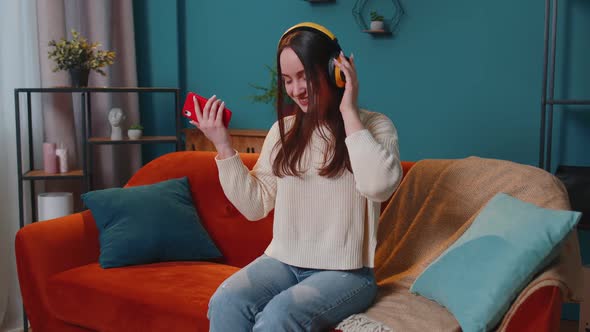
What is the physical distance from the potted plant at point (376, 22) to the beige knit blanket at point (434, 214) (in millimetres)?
1228

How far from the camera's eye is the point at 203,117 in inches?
71.7

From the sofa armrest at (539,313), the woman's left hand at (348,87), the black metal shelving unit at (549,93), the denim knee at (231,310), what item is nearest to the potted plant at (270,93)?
the black metal shelving unit at (549,93)

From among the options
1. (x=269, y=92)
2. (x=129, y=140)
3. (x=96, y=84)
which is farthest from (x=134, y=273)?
(x=96, y=84)

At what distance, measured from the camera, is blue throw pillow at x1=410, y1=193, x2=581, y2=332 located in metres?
1.67

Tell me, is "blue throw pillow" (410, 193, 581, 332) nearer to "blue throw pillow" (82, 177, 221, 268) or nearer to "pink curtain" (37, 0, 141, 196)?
"blue throw pillow" (82, 177, 221, 268)

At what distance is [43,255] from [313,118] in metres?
1.19

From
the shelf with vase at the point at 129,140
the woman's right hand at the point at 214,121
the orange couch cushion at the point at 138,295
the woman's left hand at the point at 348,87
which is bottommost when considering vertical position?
the orange couch cushion at the point at 138,295

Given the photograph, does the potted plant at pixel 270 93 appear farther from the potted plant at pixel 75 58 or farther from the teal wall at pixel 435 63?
the potted plant at pixel 75 58

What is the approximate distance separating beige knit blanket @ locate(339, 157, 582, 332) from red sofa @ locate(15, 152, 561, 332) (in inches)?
7.4

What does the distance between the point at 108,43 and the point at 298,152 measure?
2.35 m

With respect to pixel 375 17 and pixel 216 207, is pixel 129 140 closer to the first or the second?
pixel 216 207

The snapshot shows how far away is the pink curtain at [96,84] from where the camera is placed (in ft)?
11.4

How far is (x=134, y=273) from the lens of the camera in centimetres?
236

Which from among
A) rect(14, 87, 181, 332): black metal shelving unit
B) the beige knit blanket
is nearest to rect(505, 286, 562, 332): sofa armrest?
the beige knit blanket
